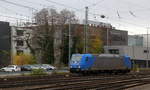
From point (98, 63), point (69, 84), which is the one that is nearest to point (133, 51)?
point (98, 63)

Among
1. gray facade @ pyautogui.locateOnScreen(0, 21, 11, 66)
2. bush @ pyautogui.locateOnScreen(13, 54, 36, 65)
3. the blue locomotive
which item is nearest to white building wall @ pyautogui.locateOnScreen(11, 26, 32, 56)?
gray facade @ pyautogui.locateOnScreen(0, 21, 11, 66)

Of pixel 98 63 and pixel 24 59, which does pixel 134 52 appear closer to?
pixel 24 59

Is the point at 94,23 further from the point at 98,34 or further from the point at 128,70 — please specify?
the point at 128,70

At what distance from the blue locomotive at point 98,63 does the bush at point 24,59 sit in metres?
35.0

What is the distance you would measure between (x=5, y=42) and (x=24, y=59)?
6317 mm

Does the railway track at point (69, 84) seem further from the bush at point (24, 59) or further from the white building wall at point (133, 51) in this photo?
the white building wall at point (133, 51)

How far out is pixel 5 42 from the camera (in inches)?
3233

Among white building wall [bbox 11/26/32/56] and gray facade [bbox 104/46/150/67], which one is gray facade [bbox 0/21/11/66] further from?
gray facade [bbox 104/46/150/67]

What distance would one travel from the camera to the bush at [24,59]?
80306 mm

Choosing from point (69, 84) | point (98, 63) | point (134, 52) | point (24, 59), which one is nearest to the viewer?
point (69, 84)

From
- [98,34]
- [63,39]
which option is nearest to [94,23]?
[98,34]

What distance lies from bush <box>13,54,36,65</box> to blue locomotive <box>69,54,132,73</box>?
3499 cm

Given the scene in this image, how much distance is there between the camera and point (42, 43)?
7725 centimetres

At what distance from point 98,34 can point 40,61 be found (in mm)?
21825
